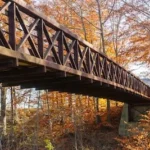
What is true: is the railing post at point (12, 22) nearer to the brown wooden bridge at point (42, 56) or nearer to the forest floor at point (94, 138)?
the brown wooden bridge at point (42, 56)

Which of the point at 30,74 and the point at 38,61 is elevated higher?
the point at 38,61

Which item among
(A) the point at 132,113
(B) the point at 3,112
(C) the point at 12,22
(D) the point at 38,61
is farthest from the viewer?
(A) the point at 132,113

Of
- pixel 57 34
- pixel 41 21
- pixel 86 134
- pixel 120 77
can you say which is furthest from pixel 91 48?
pixel 86 134

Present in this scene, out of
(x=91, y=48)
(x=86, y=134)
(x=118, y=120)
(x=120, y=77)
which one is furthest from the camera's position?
(x=118, y=120)

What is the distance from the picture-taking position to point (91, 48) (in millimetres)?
10812

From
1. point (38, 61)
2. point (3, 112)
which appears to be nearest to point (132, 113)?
point (3, 112)

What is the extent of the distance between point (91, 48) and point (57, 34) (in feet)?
9.57

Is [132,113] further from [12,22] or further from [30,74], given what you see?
[12,22]

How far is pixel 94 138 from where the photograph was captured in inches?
795

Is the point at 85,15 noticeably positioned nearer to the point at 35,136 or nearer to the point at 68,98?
the point at 68,98

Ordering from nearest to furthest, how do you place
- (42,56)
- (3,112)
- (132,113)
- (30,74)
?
(42,56)
(30,74)
(3,112)
(132,113)

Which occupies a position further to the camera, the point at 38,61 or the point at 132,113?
the point at 132,113

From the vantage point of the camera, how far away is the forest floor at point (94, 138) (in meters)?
19.1

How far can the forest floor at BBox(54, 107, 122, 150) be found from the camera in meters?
19.1
